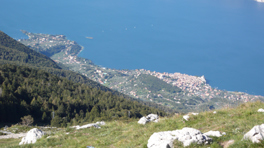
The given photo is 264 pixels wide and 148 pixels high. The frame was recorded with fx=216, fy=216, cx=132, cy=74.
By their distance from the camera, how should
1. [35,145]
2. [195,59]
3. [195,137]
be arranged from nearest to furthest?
[195,137]
[35,145]
[195,59]

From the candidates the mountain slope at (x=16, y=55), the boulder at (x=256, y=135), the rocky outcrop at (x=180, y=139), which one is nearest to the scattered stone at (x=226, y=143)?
the rocky outcrop at (x=180, y=139)

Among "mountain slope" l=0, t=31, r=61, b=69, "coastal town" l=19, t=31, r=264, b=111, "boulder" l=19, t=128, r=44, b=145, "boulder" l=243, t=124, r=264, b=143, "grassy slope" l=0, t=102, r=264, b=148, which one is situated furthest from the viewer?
"coastal town" l=19, t=31, r=264, b=111

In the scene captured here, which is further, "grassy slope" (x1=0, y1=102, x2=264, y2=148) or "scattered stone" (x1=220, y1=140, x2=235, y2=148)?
"grassy slope" (x1=0, y1=102, x2=264, y2=148)

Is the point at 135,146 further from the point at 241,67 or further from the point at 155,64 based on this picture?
the point at 241,67

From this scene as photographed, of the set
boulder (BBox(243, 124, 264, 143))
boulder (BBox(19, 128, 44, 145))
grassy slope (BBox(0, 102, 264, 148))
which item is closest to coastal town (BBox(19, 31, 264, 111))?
grassy slope (BBox(0, 102, 264, 148))

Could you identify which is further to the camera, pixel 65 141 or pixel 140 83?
pixel 140 83

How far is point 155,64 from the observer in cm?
15162

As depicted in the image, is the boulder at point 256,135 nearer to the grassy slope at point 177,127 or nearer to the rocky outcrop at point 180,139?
the grassy slope at point 177,127

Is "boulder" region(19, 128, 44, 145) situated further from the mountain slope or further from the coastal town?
the coastal town

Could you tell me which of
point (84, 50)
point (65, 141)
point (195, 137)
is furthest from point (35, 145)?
point (84, 50)

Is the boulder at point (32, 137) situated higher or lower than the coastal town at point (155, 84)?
lower

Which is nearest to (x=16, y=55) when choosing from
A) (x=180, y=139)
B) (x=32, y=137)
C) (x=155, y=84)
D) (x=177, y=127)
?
(x=155, y=84)

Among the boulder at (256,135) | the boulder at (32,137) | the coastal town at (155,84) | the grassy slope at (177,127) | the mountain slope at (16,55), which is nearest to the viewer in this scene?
the boulder at (256,135)

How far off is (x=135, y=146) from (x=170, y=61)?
488 ft
